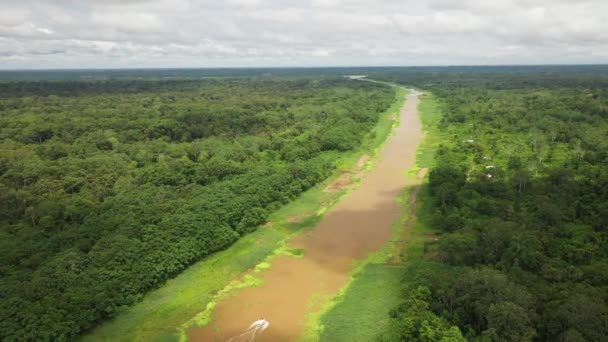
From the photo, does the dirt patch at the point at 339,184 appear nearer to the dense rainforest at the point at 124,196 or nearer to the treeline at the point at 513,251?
the dense rainforest at the point at 124,196

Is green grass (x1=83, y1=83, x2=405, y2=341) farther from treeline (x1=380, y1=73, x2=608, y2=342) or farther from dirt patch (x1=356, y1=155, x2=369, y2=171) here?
dirt patch (x1=356, y1=155, x2=369, y2=171)

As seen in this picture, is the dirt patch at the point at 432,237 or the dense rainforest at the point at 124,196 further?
the dirt patch at the point at 432,237

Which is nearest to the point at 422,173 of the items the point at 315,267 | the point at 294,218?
the point at 294,218

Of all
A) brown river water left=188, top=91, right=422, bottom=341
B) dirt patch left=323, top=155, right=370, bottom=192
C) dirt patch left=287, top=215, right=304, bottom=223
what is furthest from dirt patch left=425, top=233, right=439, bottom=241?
dirt patch left=323, top=155, right=370, bottom=192

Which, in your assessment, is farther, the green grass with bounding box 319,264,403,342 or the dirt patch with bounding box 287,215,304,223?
the dirt patch with bounding box 287,215,304,223

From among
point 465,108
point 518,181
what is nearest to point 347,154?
point 518,181

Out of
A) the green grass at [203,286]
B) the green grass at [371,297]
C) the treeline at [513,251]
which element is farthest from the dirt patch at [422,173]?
the green grass at [203,286]

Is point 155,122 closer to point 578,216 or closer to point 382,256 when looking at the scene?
point 382,256
